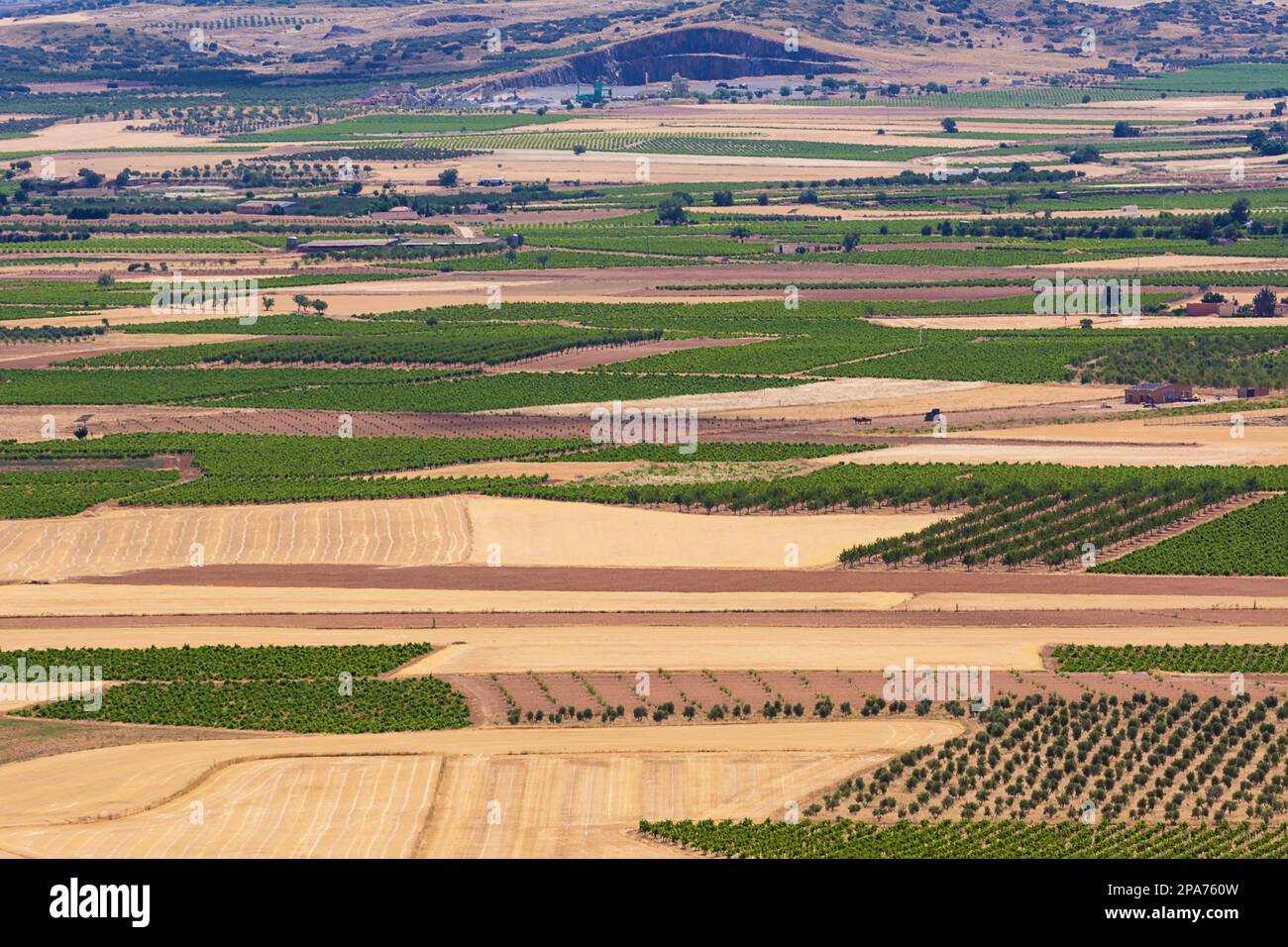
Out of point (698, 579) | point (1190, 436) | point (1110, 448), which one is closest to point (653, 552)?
point (698, 579)

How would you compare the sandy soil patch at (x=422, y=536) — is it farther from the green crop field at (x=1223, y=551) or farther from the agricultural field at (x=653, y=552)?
the green crop field at (x=1223, y=551)

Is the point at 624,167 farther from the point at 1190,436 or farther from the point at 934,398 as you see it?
the point at 1190,436

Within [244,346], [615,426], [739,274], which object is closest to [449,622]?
[615,426]

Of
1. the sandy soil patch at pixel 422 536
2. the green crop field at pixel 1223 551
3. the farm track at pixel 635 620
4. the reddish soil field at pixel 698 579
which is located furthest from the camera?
the sandy soil patch at pixel 422 536

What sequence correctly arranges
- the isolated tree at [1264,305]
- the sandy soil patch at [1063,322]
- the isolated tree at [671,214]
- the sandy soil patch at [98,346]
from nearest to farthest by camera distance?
the sandy soil patch at [98,346] → the sandy soil patch at [1063,322] → the isolated tree at [1264,305] → the isolated tree at [671,214]

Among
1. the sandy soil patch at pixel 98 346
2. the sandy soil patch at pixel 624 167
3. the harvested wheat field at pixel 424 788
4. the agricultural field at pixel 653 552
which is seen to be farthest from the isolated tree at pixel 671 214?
the harvested wheat field at pixel 424 788
